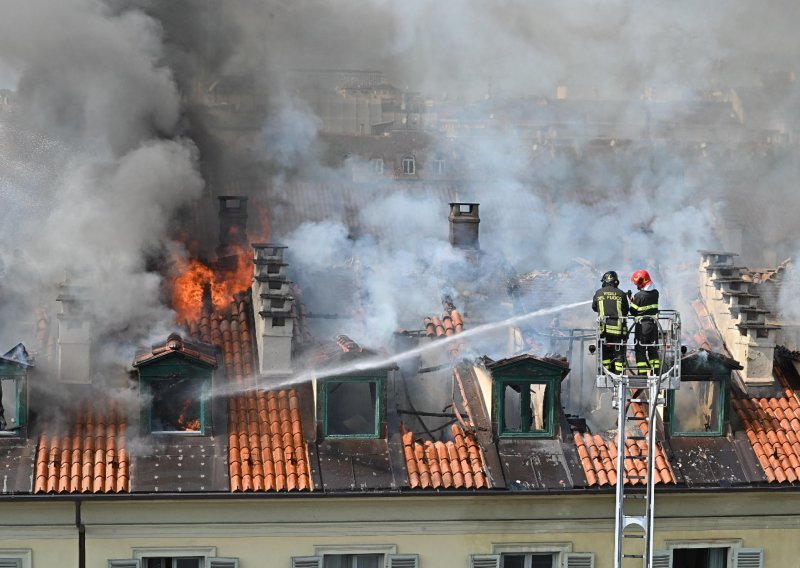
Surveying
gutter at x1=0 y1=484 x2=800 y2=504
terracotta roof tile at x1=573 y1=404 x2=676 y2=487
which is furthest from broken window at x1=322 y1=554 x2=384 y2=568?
terracotta roof tile at x1=573 y1=404 x2=676 y2=487

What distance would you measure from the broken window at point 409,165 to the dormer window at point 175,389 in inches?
1930

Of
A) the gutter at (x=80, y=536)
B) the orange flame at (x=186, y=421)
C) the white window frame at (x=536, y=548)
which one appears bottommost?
the white window frame at (x=536, y=548)

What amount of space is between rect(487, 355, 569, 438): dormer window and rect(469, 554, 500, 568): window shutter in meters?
1.77

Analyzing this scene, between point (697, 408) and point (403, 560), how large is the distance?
5422 millimetres

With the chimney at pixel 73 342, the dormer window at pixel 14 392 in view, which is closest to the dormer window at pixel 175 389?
the chimney at pixel 73 342

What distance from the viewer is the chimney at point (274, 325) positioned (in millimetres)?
23266

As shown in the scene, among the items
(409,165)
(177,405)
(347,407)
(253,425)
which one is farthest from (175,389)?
(409,165)

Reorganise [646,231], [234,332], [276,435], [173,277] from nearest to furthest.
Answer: [276,435] → [234,332] → [173,277] → [646,231]

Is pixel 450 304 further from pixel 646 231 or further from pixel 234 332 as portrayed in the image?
pixel 646 231

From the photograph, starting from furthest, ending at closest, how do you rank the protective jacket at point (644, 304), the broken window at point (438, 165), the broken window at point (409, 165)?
the broken window at point (409, 165)
the broken window at point (438, 165)
the protective jacket at point (644, 304)

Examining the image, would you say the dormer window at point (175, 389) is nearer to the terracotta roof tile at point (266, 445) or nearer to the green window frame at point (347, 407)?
the terracotta roof tile at point (266, 445)

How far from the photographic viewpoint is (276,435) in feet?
72.7

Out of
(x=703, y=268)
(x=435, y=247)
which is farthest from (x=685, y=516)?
(x=435, y=247)

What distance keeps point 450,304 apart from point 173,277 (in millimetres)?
4673
